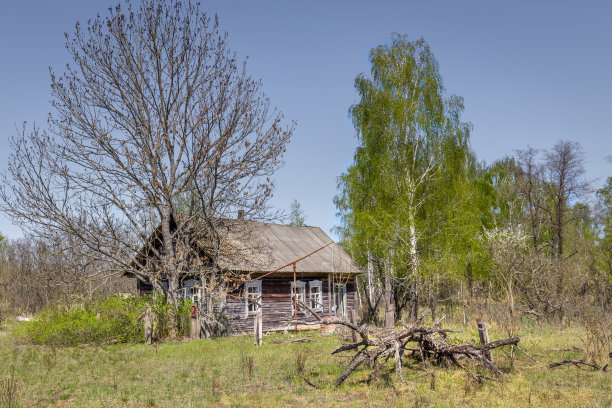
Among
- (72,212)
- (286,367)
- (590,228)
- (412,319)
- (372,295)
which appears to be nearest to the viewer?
(286,367)

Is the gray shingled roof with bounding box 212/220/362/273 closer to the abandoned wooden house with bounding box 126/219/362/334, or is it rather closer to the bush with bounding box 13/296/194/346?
the abandoned wooden house with bounding box 126/219/362/334

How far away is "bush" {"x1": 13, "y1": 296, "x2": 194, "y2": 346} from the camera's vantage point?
16.5m

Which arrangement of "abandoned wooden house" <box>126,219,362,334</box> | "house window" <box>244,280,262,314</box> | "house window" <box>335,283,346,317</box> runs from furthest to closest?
"house window" <box>335,283,346,317</box>
"house window" <box>244,280,262,314</box>
"abandoned wooden house" <box>126,219,362,334</box>

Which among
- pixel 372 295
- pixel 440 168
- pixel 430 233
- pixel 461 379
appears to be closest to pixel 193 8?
pixel 440 168

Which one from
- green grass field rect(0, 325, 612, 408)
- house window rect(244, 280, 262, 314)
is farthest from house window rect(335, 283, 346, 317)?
green grass field rect(0, 325, 612, 408)

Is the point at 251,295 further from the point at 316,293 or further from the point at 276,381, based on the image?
the point at 276,381

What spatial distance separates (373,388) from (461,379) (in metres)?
1.92

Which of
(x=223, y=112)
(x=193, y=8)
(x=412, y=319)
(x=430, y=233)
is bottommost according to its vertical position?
(x=412, y=319)

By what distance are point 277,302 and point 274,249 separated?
106 inches

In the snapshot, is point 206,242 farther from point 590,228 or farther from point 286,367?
point 590,228

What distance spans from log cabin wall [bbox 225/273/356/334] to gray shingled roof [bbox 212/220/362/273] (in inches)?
23.8

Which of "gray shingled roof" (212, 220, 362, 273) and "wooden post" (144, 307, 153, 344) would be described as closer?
"wooden post" (144, 307, 153, 344)

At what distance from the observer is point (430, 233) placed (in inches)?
879

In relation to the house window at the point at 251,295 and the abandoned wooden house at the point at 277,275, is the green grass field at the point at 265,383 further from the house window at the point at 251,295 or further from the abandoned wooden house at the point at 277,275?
the house window at the point at 251,295
